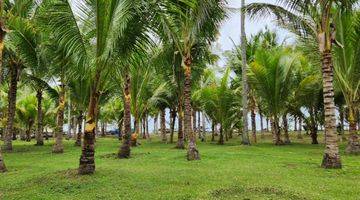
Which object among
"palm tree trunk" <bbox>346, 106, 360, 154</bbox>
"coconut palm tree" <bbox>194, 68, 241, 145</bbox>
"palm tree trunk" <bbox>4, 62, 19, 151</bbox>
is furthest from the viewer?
"coconut palm tree" <bbox>194, 68, 241, 145</bbox>

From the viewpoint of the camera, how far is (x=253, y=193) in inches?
320

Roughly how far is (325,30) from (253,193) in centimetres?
680

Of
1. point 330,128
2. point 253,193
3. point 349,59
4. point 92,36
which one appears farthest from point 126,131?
point 349,59

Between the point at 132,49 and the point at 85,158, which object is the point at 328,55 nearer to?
the point at 132,49

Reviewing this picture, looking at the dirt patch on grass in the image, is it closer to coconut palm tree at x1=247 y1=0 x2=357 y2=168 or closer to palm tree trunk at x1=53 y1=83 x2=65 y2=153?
coconut palm tree at x1=247 y1=0 x2=357 y2=168

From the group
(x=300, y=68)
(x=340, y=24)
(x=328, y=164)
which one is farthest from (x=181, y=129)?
(x=328, y=164)

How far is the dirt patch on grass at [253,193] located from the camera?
777 cm

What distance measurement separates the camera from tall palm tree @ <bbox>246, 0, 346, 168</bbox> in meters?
12.0

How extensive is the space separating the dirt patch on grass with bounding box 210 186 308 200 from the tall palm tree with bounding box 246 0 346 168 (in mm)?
4443

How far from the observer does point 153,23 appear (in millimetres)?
11703

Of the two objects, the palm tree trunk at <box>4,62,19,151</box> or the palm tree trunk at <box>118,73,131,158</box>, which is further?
the palm tree trunk at <box>4,62,19,151</box>

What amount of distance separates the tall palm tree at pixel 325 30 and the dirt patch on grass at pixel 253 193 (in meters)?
4.44

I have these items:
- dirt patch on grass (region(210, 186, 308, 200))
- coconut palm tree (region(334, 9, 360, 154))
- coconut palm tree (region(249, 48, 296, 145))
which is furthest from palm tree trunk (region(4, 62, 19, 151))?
coconut palm tree (region(334, 9, 360, 154))

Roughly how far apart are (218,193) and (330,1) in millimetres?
7201
